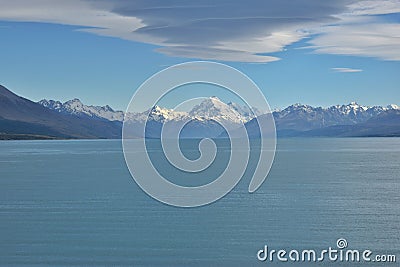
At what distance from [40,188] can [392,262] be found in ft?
200

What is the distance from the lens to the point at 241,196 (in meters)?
83.1

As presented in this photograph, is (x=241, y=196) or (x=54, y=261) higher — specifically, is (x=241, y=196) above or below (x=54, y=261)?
above

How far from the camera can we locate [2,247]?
171 feet

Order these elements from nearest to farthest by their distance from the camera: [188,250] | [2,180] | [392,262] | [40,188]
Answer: [392,262], [188,250], [40,188], [2,180]

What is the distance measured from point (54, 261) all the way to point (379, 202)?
4360 centimetres

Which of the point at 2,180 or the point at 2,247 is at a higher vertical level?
the point at 2,180

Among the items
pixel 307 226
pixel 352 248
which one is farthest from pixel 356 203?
pixel 352 248

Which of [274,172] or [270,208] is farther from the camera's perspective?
[274,172]

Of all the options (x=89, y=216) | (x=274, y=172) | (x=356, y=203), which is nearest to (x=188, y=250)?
(x=89, y=216)

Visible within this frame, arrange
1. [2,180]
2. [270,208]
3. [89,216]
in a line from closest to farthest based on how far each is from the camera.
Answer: [89,216] < [270,208] < [2,180]

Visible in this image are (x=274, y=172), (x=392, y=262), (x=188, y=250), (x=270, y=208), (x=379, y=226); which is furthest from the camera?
(x=274, y=172)

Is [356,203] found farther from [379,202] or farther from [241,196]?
[241,196]

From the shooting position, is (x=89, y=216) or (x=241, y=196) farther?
(x=241, y=196)

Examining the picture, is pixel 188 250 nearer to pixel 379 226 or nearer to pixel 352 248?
pixel 352 248
